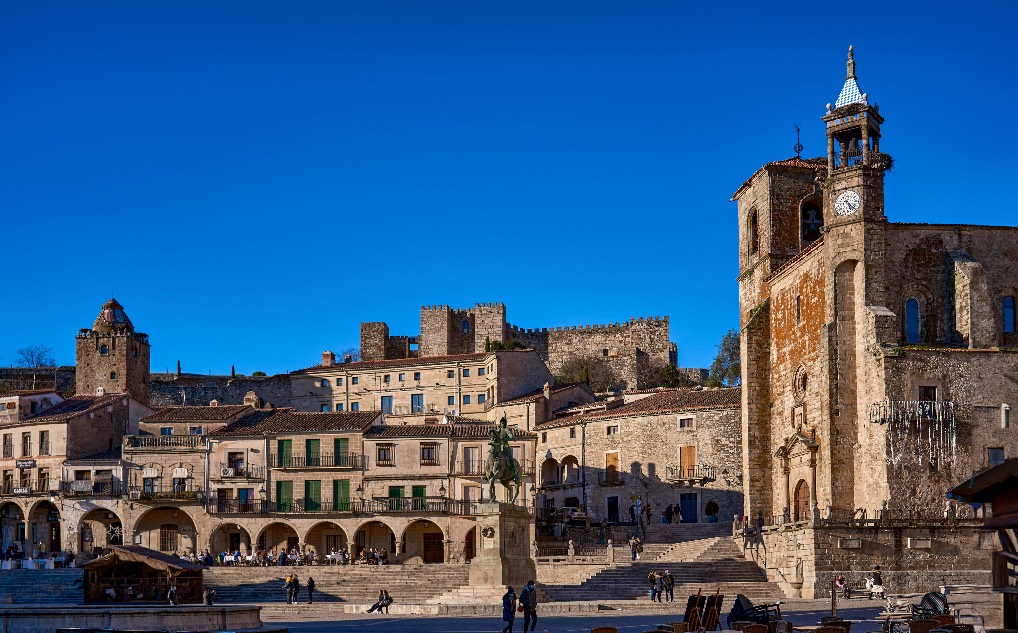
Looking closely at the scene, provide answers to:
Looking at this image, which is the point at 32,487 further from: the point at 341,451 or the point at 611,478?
the point at 611,478

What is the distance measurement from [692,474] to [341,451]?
16091 millimetres

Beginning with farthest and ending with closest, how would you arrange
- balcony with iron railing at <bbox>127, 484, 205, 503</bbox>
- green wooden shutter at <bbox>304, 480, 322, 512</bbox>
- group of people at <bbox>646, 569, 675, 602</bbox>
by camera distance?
green wooden shutter at <bbox>304, 480, 322, 512</bbox>, balcony with iron railing at <bbox>127, 484, 205, 503</bbox>, group of people at <bbox>646, 569, 675, 602</bbox>

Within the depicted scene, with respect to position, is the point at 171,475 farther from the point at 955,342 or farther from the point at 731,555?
the point at 955,342

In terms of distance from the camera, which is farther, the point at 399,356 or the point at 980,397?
the point at 399,356

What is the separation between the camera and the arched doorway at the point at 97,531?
64250 millimetres

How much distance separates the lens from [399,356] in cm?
9919

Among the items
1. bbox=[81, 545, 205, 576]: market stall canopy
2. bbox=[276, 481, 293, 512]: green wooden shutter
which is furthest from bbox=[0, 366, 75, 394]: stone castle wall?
bbox=[81, 545, 205, 576]: market stall canopy

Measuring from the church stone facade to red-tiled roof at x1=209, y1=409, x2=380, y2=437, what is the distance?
2097 centimetres

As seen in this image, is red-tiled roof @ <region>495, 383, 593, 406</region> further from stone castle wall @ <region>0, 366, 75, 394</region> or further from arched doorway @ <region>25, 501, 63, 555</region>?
stone castle wall @ <region>0, 366, 75, 394</region>

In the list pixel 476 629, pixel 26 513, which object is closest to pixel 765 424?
pixel 476 629

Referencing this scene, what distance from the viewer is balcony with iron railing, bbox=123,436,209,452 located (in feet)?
213

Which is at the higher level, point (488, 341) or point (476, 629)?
point (488, 341)

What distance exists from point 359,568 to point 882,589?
19.5 m

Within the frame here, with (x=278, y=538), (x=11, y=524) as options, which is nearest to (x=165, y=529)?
(x=278, y=538)
